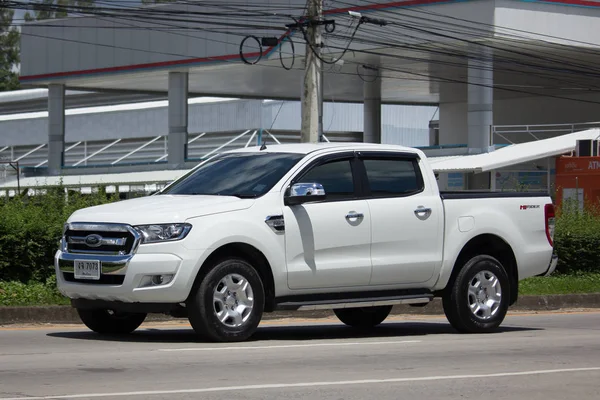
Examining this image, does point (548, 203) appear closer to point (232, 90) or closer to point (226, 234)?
point (226, 234)

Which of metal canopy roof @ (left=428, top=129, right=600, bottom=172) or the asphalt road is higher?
metal canopy roof @ (left=428, top=129, right=600, bottom=172)

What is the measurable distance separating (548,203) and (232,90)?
157 feet

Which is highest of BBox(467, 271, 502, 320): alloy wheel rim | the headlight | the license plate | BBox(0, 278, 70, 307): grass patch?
the headlight

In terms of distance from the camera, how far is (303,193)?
38.2 feet

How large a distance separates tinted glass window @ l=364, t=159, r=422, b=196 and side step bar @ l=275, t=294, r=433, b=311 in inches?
42.8

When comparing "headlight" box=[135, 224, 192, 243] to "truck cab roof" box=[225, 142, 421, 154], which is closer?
"headlight" box=[135, 224, 192, 243]

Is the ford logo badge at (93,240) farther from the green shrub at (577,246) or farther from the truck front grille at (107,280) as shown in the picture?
the green shrub at (577,246)

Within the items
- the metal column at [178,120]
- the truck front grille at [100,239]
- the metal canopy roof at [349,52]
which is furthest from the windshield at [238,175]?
the metal column at [178,120]

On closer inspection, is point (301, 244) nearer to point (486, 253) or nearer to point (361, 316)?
point (361, 316)

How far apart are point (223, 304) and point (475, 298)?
3209 millimetres

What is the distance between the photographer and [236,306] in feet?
37.1

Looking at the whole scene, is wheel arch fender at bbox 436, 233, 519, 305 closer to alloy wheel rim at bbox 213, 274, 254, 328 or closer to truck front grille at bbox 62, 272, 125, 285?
alloy wheel rim at bbox 213, 274, 254, 328

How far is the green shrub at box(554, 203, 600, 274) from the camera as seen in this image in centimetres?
2127

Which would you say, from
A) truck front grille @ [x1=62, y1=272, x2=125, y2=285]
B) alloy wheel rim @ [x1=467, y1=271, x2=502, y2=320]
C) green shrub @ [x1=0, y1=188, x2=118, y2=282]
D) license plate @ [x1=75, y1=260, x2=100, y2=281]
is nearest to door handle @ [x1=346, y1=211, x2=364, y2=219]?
alloy wheel rim @ [x1=467, y1=271, x2=502, y2=320]
